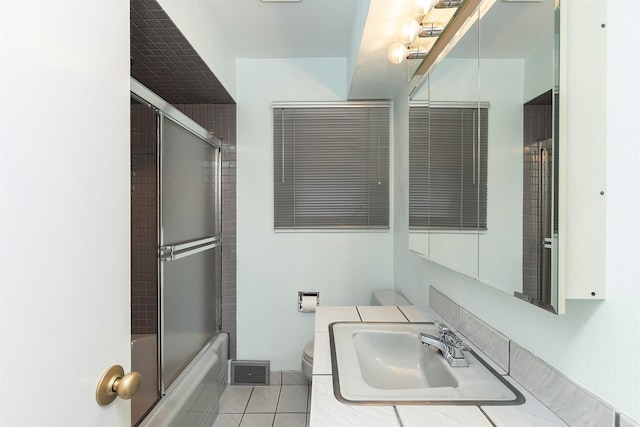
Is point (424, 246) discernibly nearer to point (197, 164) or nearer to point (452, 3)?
point (452, 3)

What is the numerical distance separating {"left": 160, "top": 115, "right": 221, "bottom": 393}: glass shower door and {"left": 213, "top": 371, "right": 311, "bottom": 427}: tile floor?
48 cm

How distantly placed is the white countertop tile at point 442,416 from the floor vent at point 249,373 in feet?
6.43

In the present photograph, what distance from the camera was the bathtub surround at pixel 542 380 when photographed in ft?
2.34

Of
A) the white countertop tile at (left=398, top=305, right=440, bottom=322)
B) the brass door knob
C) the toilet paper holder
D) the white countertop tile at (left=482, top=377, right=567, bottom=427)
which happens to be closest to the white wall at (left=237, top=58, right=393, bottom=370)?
the toilet paper holder

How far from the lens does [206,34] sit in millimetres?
1930

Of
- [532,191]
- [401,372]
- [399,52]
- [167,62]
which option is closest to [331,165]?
[399,52]

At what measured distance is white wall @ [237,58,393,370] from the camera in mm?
2635

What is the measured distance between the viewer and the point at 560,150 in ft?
2.35

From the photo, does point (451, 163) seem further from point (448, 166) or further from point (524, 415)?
point (524, 415)

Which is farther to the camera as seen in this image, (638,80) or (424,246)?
Answer: (424,246)

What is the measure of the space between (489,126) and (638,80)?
1.38ft

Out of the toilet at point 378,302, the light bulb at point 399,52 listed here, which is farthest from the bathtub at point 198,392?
the light bulb at point 399,52

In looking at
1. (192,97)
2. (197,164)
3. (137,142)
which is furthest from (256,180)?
(137,142)

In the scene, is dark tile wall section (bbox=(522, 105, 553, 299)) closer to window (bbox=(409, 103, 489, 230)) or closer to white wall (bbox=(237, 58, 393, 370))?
window (bbox=(409, 103, 489, 230))
